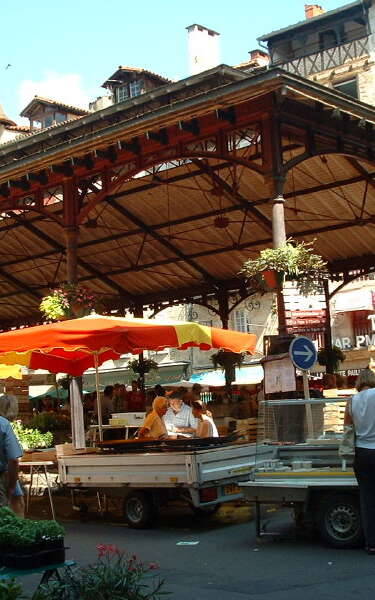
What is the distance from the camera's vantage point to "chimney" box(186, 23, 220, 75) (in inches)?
1794

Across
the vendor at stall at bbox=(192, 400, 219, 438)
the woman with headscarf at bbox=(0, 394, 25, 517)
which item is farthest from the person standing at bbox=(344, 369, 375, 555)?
the vendor at stall at bbox=(192, 400, 219, 438)

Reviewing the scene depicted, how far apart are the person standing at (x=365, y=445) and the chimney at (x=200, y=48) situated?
39039mm

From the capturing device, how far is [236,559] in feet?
26.7

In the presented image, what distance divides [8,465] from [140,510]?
3774 millimetres

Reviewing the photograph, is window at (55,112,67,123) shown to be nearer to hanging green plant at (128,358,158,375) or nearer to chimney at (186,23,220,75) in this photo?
chimney at (186,23,220,75)

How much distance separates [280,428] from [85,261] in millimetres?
15129

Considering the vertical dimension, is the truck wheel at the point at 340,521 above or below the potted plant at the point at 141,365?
below

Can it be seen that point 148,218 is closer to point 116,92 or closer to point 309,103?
point 309,103

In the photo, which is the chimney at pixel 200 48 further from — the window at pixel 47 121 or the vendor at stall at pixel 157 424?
the vendor at stall at pixel 157 424

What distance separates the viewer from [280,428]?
9.62 metres

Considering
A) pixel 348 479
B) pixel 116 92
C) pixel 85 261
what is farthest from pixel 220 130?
pixel 116 92

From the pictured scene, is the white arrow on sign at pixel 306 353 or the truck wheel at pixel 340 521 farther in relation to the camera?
the white arrow on sign at pixel 306 353

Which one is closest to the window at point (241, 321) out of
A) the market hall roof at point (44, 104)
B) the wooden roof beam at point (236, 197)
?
the market hall roof at point (44, 104)

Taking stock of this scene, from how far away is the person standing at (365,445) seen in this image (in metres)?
7.90
